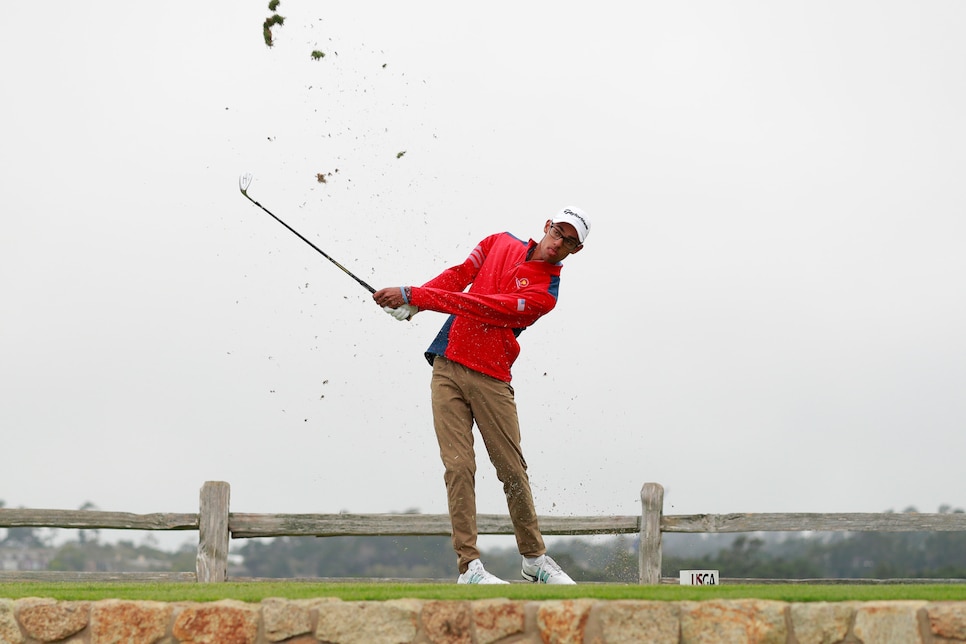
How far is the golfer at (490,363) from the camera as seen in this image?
6.79 meters

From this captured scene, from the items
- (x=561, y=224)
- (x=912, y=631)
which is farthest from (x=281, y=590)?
(x=912, y=631)

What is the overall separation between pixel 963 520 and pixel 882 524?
0.71 metres

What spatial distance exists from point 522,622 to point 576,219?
2.34 m

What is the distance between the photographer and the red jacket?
22.3 ft

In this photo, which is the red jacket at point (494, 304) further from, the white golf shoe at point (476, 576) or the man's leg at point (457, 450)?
the white golf shoe at point (476, 576)

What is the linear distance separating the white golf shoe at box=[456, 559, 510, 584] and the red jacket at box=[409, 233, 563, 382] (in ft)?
3.50

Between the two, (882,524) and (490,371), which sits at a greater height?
(490,371)

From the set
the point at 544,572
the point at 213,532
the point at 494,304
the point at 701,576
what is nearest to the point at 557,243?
the point at 494,304

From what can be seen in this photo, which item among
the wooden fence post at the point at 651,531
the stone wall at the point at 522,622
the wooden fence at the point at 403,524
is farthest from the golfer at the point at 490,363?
the wooden fence post at the point at 651,531

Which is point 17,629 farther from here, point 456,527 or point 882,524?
point 882,524

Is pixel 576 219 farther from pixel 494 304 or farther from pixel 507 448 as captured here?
pixel 507 448

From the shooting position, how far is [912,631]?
5.59 meters

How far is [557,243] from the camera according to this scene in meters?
6.95

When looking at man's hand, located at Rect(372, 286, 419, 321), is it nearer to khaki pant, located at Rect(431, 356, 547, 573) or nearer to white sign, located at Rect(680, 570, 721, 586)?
khaki pant, located at Rect(431, 356, 547, 573)
